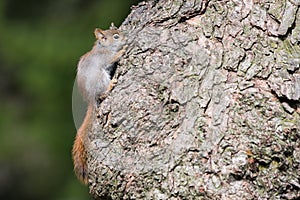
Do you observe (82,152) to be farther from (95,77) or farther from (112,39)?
(112,39)

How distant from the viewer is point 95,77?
121 inches

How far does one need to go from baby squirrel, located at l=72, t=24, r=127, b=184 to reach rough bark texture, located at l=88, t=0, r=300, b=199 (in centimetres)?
10

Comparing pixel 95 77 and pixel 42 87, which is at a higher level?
pixel 95 77

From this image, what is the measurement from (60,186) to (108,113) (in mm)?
3308

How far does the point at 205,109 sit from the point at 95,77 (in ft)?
1.68

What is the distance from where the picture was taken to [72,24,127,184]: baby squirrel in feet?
9.92

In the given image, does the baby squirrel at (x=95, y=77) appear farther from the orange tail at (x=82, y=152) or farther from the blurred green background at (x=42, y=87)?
the blurred green background at (x=42, y=87)

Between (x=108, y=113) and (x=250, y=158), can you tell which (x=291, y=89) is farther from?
(x=108, y=113)

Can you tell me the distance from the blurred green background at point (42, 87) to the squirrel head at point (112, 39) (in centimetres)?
238

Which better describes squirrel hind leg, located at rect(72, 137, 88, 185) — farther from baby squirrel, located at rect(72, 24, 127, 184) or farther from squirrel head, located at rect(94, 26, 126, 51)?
squirrel head, located at rect(94, 26, 126, 51)

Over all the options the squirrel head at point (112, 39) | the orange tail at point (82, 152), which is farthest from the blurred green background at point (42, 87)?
the orange tail at point (82, 152)

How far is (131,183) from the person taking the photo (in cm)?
278

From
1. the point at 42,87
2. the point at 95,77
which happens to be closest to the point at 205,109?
the point at 95,77

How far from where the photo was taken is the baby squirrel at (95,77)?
302cm
